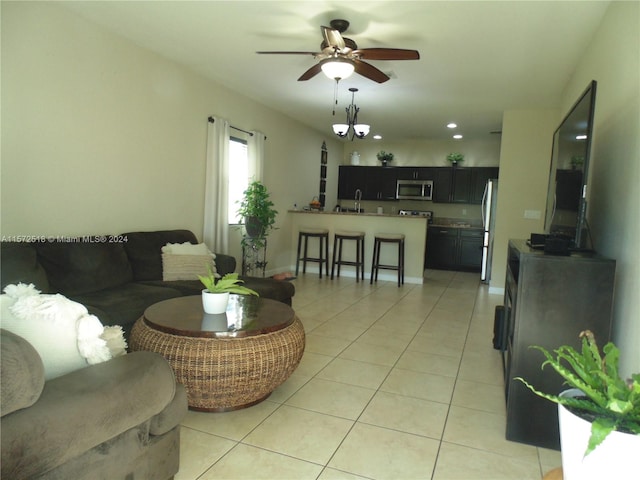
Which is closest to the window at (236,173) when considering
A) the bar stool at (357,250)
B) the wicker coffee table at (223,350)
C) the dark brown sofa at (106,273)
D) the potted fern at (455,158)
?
the dark brown sofa at (106,273)

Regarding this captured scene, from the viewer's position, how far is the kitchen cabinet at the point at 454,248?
7.91 m

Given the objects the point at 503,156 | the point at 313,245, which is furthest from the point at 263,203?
the point at 503,156

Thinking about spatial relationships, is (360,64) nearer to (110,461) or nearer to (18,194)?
(18,194)

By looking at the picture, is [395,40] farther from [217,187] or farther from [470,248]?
[470,248]

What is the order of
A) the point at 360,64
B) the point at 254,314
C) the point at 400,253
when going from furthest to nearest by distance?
the point at 400,253 < the point at 360,64 < the point at 254,314

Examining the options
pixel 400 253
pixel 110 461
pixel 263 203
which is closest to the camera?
pixel 110 461

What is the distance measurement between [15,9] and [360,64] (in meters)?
2.53

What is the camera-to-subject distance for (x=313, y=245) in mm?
7148

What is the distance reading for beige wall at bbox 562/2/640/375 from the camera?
1.96 meters

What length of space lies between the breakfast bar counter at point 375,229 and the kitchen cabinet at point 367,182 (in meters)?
2.40

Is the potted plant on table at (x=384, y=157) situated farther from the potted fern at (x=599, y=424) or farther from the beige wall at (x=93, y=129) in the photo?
the potted fern at (x=599, y=424)

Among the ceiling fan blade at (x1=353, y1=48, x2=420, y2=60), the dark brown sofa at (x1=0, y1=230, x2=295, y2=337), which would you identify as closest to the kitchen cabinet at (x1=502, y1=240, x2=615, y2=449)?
the ceiling fan blade at (x1=353, y1=48, x2=420, y2=60)

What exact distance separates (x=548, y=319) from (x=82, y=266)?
123 inches

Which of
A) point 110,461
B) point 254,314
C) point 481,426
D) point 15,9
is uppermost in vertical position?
point 15,9
